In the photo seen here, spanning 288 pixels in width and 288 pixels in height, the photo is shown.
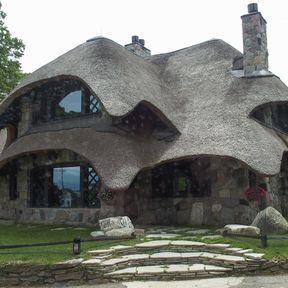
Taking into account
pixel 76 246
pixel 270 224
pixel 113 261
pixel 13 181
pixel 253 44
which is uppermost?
pixel 253 44

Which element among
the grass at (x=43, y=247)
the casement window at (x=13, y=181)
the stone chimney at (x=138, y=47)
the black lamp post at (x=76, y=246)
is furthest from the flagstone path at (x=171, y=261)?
the stone chimney at (x=138, y=47)

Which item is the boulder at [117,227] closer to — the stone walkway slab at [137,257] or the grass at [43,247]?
the grass at [43,247]

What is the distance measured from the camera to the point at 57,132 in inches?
555

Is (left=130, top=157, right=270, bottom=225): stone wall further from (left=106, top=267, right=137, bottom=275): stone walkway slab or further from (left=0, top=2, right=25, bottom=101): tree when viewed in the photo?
(left=0, top=2, right=25, bottom=101): tree

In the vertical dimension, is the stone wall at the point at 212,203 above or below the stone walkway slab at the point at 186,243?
above

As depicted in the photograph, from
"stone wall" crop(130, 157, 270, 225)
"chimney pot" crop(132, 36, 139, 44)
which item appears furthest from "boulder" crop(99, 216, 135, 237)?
"chimney pot" crop(132, 36, 139, 44)

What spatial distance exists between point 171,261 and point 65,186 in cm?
723

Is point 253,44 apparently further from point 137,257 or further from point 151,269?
point 151,269

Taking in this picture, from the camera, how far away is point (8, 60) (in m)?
23.0

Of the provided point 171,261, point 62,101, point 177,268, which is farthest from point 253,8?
point 177,268

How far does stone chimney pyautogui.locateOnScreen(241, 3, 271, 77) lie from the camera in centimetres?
1481

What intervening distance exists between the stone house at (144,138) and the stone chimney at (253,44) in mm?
38

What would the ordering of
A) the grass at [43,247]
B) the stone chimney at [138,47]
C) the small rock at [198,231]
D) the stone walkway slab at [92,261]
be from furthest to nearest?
the stone chimney at [138,47]
the small rock at [198,231]
the grass at [43,247]
the stone walkway slab at [92,261]

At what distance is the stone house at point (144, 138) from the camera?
1222cm
